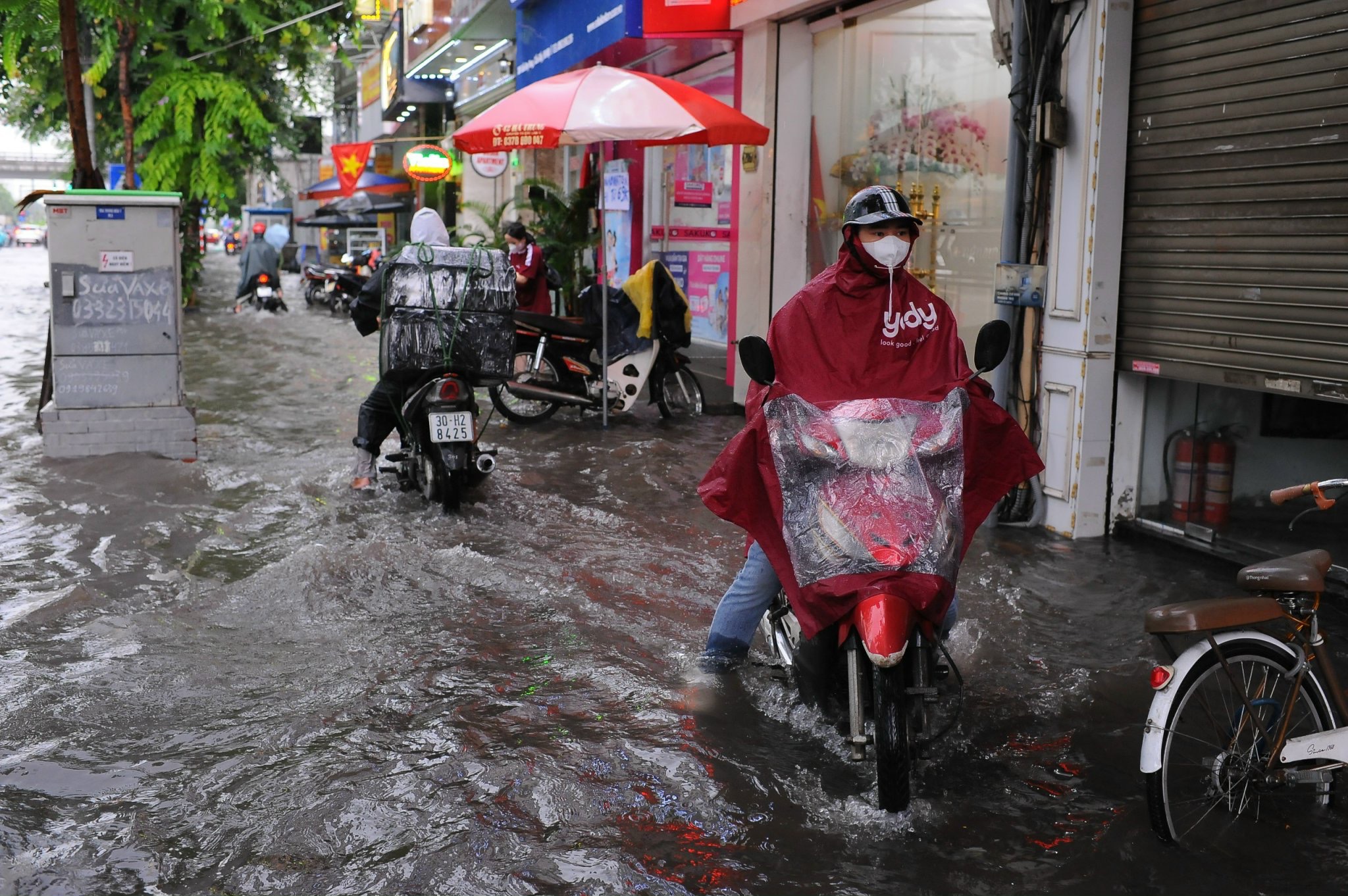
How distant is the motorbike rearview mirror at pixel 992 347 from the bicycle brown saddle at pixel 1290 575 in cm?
94

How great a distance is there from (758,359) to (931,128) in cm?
668

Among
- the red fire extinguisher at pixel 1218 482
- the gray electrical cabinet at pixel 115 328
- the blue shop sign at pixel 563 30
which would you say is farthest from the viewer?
the blue shop sign at pixel 563 30

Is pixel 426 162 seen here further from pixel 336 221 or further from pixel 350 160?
pixel 336 221

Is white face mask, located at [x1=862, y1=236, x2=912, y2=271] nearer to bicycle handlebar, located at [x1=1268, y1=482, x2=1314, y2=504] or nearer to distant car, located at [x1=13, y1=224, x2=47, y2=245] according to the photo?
bicycle handlebar, located at [x1=1268, y1=482, x2=1314, y2=504]

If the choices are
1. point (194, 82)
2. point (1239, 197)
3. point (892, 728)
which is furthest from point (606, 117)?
point (194, 82)

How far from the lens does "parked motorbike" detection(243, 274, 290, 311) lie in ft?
87.5

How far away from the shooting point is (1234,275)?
6.65 m

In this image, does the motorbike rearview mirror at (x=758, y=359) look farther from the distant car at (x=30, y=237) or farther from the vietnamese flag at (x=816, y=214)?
the distant car at (x=30, y=237)

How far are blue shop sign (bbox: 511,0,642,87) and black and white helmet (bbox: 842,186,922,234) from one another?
10015 millimetres

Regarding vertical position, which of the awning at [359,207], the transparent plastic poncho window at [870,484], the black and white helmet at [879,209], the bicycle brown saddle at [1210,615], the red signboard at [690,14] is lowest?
the bicycle brown saddle at [1210,615]

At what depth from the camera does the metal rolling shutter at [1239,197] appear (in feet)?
19.9

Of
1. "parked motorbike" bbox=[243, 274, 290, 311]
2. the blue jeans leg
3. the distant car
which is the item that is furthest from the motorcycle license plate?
the distant car

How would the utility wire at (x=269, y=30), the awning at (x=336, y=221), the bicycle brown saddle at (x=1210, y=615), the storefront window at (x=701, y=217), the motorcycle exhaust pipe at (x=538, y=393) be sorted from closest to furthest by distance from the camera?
the bicycle brown saddle at (x=1210, y=615)
the motorcycle exhaust pipe at (x=538, y=393)
the storefront window at (x=701, y=217)
the utility wire at (x=269, y=30)
the awning at (x=336, y=221)

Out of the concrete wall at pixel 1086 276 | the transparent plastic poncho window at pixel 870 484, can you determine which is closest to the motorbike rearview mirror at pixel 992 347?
the transparent plastic poncho window at pixel 870 484
